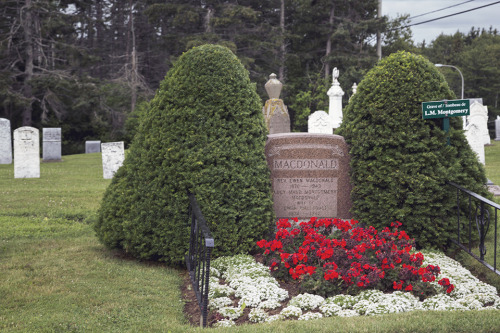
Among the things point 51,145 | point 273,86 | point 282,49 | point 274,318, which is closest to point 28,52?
point 51,145

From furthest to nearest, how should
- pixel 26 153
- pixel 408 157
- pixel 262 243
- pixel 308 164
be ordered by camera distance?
pixel 26 153, pixel 308 164, pixel 408 157, pixel 262 243

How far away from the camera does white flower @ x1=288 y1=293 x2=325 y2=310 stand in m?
4.59

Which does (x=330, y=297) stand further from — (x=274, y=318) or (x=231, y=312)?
(x=231, y=312)

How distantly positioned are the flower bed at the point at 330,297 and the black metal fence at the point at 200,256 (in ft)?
0.63

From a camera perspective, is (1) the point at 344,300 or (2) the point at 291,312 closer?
(2) the point at 291,312

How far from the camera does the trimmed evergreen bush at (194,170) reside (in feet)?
19.3

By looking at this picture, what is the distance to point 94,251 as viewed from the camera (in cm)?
654

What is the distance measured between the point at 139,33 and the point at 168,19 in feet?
10.4

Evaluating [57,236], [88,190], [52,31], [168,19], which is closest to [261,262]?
[57,236]

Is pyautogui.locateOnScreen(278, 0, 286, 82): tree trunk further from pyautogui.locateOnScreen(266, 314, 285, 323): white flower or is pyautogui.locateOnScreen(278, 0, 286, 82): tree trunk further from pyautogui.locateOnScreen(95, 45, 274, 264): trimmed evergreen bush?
pyautogui.locateOnScreen(266, 314, 285, 323): white flower

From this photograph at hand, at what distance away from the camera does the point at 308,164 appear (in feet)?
23.4

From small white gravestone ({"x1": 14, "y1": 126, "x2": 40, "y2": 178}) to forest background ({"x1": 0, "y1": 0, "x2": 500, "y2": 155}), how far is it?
15187 mm

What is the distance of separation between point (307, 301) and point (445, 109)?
10.7 feet

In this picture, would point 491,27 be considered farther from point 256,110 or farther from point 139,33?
point 256,110
